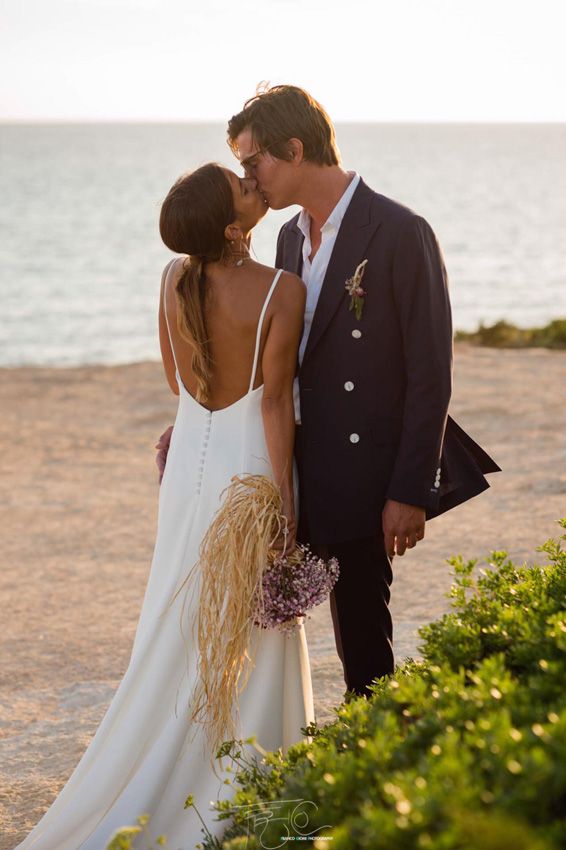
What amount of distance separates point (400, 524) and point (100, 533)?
505cm

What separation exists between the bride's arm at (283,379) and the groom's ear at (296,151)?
517 mm

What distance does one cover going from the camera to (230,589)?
3.28 m

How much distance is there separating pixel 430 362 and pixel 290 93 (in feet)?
3.48

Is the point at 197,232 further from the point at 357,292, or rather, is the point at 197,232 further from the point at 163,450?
the point at 163,450

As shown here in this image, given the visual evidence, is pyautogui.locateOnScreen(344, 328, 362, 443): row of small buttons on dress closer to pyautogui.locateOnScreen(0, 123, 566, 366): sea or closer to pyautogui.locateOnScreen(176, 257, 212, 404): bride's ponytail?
pyautogui.locateOnScreen(176, 257, 212, 404): bride's ponytail

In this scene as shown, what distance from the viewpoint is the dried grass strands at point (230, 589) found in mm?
3260

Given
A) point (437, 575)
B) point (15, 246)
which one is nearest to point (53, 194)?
point (15, 246)

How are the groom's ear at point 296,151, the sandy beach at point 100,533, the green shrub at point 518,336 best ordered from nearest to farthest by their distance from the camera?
the groom's ear at point 296,151 → the sandy beach at point 100,533 → the green shrub at point 518,336

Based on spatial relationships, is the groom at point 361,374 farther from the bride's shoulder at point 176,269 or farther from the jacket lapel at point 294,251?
the bride's shoulder at point 176,269

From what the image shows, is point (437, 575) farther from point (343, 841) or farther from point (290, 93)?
point (343, 841)

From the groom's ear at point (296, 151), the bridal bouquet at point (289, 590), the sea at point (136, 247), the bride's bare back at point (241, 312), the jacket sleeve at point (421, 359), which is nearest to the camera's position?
the bridal bouquet at point (289, 590)

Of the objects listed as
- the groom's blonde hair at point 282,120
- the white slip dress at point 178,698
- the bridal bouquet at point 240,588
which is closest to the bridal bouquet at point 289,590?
the bridal bouquet at point 240,588

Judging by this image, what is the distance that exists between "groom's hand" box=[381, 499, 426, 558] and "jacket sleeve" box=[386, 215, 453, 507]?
4 centimetres

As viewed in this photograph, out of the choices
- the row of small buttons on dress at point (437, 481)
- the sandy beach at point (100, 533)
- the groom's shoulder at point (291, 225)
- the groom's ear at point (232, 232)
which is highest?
the groom's shoulder at point (291, 225)
